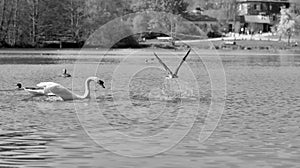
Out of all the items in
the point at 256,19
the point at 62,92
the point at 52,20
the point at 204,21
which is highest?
the point at 52,20

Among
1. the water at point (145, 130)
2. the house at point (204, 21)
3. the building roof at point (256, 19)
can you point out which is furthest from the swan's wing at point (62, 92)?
the building roof at point (256, 19)

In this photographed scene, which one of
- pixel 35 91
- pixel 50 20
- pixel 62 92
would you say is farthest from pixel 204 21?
pixel 62 92

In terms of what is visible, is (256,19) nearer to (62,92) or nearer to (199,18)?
(199,18)

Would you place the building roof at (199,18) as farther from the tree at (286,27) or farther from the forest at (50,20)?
the forest at (50,20)

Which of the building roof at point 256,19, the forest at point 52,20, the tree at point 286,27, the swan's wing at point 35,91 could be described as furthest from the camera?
the building roof at point 256,19

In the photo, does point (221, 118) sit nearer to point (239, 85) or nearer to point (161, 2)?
point (239, 85)

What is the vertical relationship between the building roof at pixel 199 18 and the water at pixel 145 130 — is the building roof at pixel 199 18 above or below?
above

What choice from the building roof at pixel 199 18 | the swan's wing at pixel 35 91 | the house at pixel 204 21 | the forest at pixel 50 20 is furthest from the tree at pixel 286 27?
the swan's wing at pixel 35 91

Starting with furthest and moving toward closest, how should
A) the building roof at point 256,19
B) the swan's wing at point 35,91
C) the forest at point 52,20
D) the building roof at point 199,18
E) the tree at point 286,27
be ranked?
the building roof at point 256,19 → the building roof at point 199,18 → the tree at point 286,27 → the forest at point 52,20 → the swan's wing at point 35,91

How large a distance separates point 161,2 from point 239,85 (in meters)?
107

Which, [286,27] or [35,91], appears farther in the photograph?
[286,27]

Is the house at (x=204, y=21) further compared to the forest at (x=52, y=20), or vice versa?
the house at (x=204, y=21)

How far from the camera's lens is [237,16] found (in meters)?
186

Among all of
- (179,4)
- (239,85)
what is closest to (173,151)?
(239,85)
